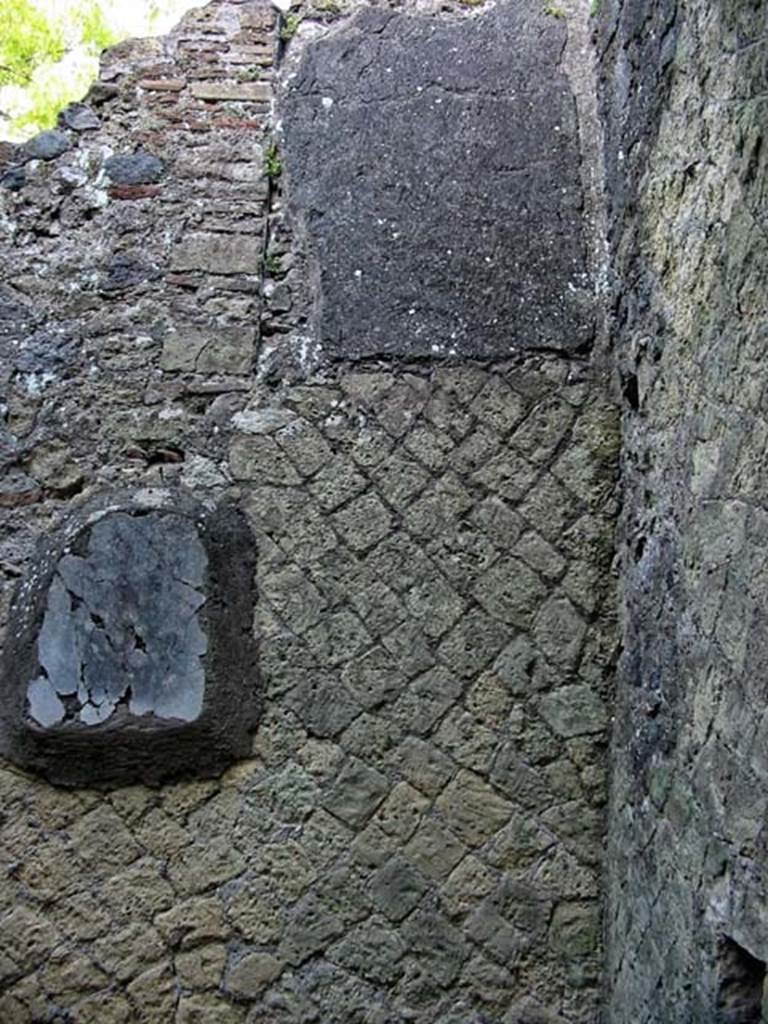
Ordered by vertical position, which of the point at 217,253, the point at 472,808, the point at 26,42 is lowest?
the point at 472,808

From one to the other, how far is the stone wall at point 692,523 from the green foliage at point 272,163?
3.23ft

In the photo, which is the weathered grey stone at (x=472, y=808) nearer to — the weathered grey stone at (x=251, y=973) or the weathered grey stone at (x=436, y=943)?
the weathered grey stone at (x=436, y=943)

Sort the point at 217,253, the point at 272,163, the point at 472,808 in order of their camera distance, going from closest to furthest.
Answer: the point at 472,808
the point at 217,253
the point at 272,163

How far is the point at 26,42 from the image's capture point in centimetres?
675

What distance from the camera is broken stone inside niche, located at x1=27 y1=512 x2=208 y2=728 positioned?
9.60 ft

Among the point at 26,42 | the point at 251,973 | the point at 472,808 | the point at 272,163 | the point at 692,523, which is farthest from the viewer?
the point at 26,42

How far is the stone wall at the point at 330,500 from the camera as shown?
2828 millimetres

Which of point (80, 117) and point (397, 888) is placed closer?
point (397, 888)

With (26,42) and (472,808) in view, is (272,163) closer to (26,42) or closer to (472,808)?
(472,808)

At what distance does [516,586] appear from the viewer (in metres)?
3.07

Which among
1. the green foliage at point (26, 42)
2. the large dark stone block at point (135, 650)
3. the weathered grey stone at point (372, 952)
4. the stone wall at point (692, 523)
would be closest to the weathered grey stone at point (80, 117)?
the large dark stone block at point (135, 650)

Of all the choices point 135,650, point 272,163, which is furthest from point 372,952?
point 272,163

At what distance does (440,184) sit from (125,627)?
1525 millimetres

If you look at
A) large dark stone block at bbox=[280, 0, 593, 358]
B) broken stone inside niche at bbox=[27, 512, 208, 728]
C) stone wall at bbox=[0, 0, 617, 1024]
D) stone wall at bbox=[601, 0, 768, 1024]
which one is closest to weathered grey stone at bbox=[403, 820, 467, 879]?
stone wall at bbox=[0, 0, 617, 1024]
